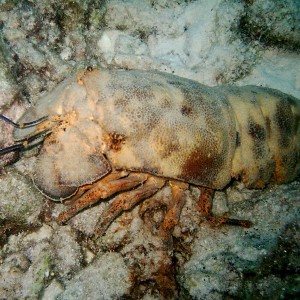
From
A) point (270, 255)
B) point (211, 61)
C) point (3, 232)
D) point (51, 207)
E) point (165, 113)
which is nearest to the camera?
point (270, 255)

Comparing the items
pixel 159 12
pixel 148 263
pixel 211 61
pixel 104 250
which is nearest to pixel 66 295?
pixel 104 250

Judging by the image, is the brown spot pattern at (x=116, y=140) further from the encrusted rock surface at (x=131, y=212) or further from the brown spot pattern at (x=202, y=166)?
the encrusted rock surface at (x=131, y=212)

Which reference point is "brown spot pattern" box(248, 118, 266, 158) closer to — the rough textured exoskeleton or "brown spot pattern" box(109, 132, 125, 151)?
the rough textured exoskeleton

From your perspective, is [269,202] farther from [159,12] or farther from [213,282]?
[159,12]

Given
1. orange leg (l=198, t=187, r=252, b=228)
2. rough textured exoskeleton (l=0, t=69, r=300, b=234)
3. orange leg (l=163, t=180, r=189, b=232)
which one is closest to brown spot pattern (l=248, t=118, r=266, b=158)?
rough textured exoskeleton (l=0, t=69, r=300, b=234)

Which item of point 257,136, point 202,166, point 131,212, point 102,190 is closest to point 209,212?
point 202,166

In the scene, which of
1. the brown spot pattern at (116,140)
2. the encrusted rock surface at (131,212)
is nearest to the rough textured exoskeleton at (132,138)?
the brown spot pattern at (116,140)

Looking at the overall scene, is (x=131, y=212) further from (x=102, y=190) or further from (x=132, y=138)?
(x=132, y=138)
